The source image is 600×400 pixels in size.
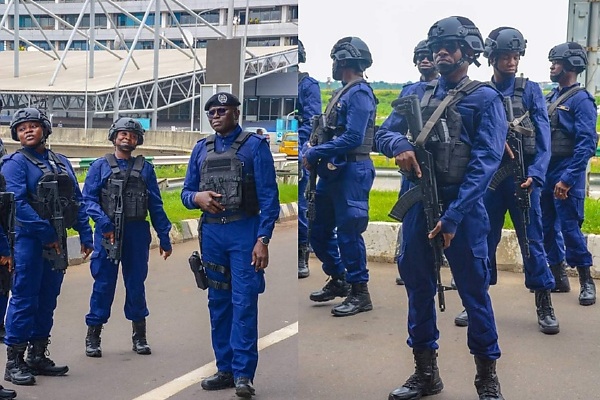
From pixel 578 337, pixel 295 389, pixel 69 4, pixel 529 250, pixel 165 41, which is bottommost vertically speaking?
pixel 295 389

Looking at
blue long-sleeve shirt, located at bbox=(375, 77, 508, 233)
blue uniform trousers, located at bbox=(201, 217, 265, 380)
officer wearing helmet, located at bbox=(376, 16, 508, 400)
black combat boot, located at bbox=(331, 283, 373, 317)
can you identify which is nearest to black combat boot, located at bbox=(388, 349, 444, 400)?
officer wearing helmet, located at bbox=(376, 16, 508, 400)

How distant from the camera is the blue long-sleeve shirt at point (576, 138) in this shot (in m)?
4.44

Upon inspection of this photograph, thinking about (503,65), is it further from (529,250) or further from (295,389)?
(295,389)

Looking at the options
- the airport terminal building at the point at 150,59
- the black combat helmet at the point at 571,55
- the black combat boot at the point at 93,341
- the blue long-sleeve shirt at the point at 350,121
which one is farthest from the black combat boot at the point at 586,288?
the black combat boot at the point at 93,341

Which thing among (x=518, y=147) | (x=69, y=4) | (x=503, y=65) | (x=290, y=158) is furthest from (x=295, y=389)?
(x=69, y=4)

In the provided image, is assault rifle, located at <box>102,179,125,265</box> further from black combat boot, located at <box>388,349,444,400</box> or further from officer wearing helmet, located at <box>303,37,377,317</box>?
black combat boot, located at <box>388,349,444,400</box>

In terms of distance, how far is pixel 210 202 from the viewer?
391cm

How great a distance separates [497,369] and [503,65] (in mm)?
1109

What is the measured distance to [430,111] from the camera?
287 centimetres

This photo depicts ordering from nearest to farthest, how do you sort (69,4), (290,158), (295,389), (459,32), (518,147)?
(459,32) → (518,147) → (295,389) → (290,158) → (69,4)

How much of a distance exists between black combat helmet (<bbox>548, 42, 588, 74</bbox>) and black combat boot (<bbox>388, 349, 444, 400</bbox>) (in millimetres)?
1210

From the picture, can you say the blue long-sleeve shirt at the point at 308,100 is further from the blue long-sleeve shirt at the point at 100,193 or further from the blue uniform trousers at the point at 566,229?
the blue uniform trousers at the point at 566,229

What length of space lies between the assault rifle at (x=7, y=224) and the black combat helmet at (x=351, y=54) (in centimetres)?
178

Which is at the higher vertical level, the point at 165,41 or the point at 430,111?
the point at 165,41
